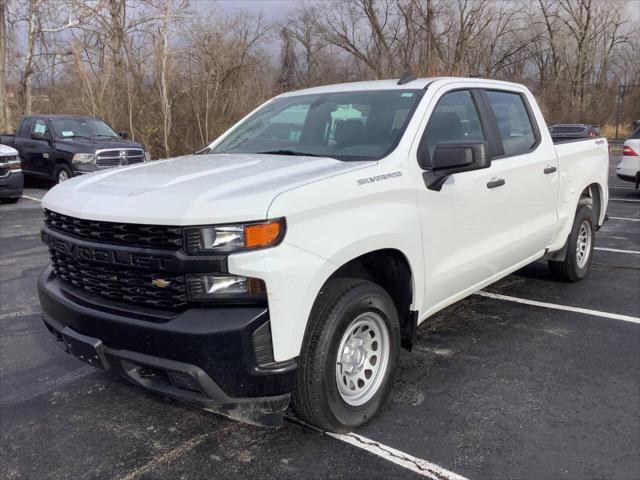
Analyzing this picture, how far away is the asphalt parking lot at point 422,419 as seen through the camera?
9.64 feet

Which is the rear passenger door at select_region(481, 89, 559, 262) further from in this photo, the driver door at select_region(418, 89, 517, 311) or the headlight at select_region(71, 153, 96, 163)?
the headlight at select_region(71, 153, 96, 163)

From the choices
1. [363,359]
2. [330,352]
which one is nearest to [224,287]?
[330,352]

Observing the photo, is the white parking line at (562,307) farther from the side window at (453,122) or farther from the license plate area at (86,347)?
the license plate area at (86,347)

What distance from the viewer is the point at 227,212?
8.49 ft

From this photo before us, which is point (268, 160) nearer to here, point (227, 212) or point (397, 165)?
point (397, 165)

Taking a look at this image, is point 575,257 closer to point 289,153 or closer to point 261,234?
point 289,153

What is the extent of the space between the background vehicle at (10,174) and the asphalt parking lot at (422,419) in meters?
7.34

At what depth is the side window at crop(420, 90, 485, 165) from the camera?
379cm

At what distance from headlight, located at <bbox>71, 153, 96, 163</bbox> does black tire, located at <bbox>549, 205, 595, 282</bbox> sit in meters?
10.2

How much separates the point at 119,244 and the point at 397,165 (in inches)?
62.0

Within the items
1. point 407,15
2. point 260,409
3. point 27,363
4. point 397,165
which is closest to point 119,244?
point 260,409

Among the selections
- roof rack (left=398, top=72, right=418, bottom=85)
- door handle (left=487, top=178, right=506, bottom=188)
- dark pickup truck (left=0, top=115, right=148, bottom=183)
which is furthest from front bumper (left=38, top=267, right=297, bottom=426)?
dark pickup truck (left=0, top=115, right=148, bottom=183)

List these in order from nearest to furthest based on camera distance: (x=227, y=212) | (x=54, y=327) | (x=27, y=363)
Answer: (x=227, y=212) < (x=54, y=327) < (x=27, y=363)

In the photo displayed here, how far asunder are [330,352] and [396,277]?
803mm
